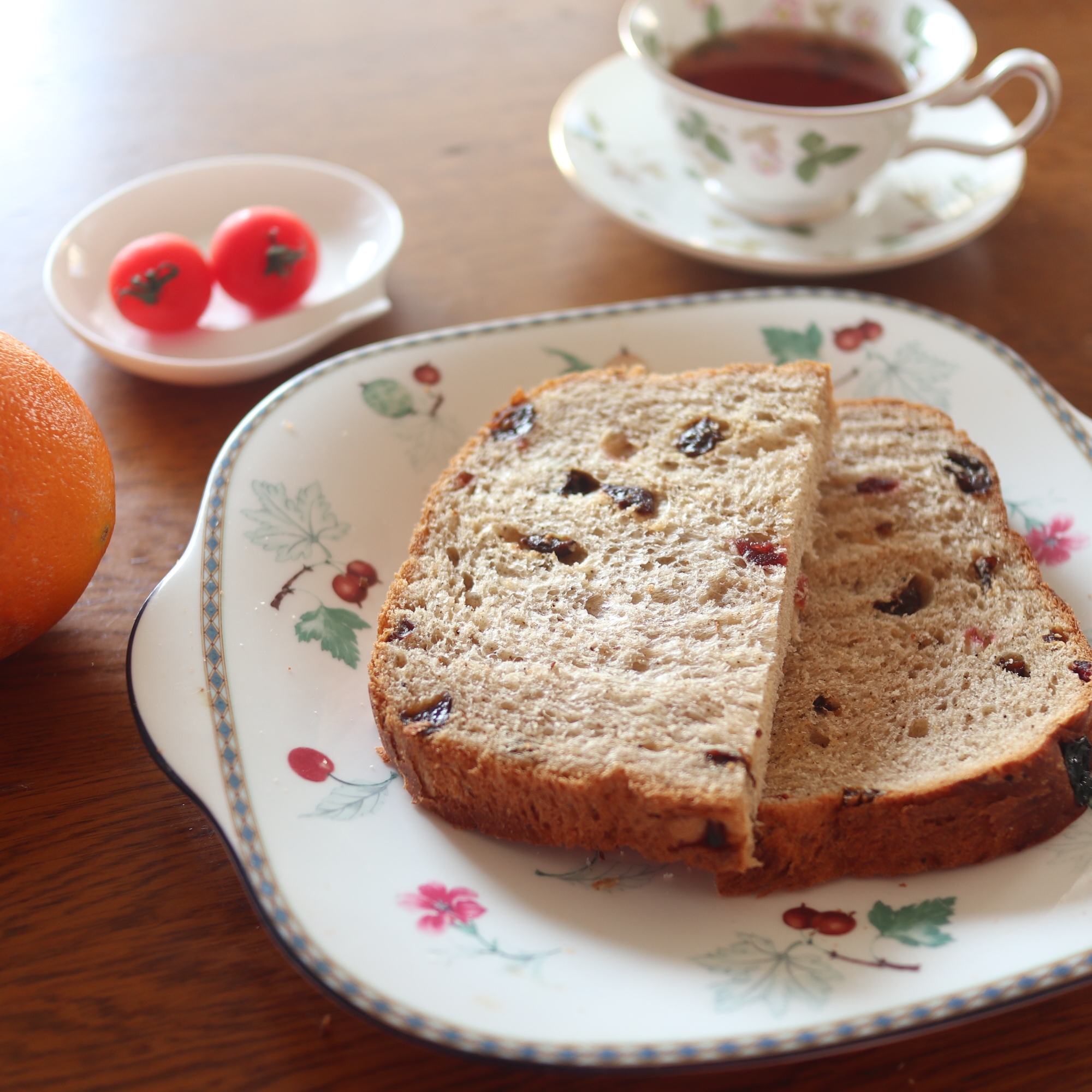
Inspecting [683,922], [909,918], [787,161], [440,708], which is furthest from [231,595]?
[787,161]

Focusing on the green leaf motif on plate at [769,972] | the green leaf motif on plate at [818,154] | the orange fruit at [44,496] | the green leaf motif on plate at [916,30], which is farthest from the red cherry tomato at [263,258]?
the green leaf motif on plate at [769,972]

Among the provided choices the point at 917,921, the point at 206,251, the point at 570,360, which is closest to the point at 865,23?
the point at 570,360

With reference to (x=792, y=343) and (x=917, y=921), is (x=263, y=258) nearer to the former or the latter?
(x=792, y=343)

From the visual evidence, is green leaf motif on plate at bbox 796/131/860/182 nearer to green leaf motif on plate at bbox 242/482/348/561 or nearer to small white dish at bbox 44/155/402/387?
small white dish at bbox 44/155/402/387

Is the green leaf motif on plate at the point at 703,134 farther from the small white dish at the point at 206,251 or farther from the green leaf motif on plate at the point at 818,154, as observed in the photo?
the small white dish at the point at 206,251

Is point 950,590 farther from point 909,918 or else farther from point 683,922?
point 683,922

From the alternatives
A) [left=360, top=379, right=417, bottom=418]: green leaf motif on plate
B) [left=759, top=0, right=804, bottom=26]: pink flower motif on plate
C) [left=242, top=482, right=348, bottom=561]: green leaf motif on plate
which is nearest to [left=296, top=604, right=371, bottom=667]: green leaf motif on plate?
[left=242, top=482, right=348, bottom=561]: green leaf motif on plate
